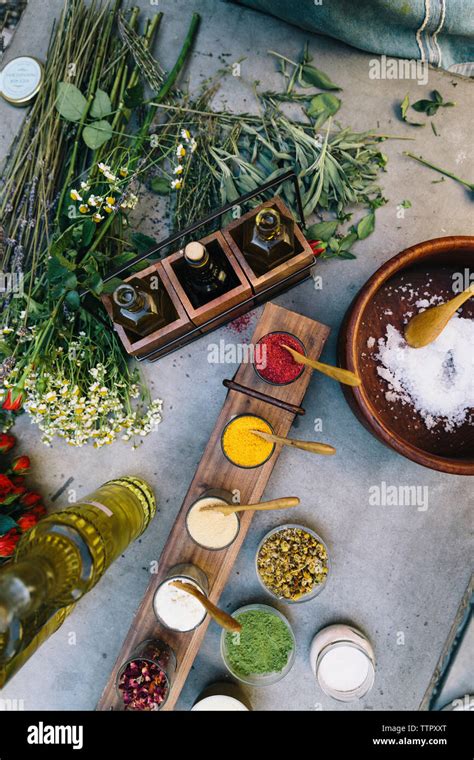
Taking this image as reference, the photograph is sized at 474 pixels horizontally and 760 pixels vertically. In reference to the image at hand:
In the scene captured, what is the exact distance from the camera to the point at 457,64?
1.26 m

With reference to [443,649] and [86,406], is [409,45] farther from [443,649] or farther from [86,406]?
[443,649]

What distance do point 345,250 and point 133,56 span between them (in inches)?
25.3

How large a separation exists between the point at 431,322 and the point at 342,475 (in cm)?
43

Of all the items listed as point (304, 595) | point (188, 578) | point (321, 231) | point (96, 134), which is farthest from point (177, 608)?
point (96, 134)

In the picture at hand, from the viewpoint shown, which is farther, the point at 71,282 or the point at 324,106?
the point at 324,106

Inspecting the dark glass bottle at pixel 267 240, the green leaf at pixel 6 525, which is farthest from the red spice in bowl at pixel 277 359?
the green leaf at pixel 6 525

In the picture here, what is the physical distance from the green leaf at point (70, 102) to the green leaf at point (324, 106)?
51 cm

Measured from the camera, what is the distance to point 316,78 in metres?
1.26

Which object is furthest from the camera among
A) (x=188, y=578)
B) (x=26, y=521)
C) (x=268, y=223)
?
(x=26, y=521)

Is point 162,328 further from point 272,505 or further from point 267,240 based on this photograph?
point 272,505

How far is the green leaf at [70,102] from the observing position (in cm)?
115

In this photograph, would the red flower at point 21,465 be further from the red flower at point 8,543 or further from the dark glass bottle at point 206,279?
the dark glass bottle at point 206,279

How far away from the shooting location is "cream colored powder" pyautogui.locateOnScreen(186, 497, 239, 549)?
1106 mm

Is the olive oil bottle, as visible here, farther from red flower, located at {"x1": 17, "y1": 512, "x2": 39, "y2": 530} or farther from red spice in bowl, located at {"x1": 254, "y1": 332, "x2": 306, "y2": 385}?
red spice in bowl, located at {"x1": 254, "y1": 332, "x2": 306, "y2": 385}
